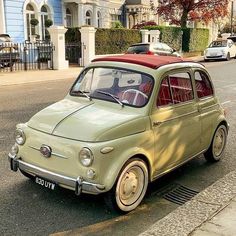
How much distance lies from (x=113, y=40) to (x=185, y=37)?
10.9 meters

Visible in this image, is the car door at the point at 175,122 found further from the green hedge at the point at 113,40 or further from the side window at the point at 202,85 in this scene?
the green hedge at the point at 113,40

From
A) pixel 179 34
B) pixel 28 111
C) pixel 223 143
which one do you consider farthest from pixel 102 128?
pixel 179 34

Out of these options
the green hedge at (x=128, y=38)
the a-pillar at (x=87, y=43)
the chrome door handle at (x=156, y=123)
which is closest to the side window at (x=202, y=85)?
the chrome door handle at (x=156, y=123)

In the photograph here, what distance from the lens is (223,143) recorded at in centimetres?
655

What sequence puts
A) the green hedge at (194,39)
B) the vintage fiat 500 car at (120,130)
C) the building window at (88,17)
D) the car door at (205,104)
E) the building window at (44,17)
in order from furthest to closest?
the green hedge at (194,39) → the building window at (88,17) → the building window at (44,17) → the car door at (205,104) → the vintage fiat 500 car at (120,130)

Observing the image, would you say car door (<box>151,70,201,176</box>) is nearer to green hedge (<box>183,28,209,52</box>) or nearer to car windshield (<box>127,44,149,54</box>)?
car windshield (<box>127,44,149,54</box>)

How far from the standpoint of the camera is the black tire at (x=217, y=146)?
6.28 metres

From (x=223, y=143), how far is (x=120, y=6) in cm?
3397

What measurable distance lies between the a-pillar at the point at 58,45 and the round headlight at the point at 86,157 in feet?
62.1

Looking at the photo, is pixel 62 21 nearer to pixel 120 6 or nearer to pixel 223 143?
pixel 120 6

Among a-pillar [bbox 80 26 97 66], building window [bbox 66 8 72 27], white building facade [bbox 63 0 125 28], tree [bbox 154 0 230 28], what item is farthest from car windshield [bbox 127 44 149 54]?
tree [bbox 154 0 230 28]

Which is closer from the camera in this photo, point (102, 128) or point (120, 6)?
point (102, 128)

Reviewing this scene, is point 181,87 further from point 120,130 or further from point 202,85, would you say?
point 120,130

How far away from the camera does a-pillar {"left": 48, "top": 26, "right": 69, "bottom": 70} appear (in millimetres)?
22516
